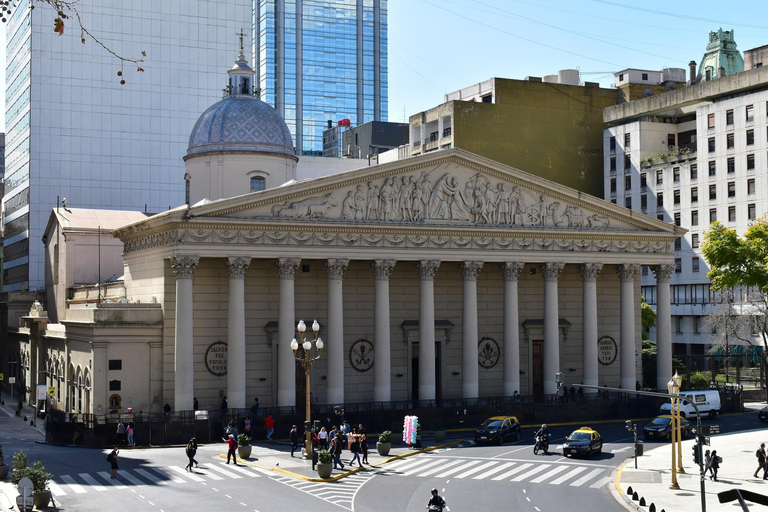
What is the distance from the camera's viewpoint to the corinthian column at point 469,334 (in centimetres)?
6309

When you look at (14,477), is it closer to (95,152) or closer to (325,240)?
(325,240)

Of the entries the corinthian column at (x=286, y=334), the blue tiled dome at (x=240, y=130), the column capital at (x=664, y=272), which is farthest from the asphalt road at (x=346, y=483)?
the blue tiled dome at (x=240, y=130)

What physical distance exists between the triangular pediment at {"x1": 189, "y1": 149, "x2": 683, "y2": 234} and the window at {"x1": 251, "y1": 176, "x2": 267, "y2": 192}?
12.2m

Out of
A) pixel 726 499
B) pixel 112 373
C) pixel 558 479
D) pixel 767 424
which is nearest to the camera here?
pixel 726 499

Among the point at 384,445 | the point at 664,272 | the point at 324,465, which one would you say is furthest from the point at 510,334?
the point at 324,465

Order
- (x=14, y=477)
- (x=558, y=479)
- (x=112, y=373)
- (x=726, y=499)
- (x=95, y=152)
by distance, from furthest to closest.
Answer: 1. (x=95, y=152)
2. (x=112, y=373)
3. (x=558, y=479)
4. (x=14, y=477)
5. (x=726, y=499)

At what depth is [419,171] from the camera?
61.5 meters

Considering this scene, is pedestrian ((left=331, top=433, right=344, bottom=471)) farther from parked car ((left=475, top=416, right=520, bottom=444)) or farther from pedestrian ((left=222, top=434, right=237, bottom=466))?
parked car ((left=475, top=416, right=520, bottom=444))

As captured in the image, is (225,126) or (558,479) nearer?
(558,479)

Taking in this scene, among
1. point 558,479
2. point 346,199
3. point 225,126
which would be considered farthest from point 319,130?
point 558,479

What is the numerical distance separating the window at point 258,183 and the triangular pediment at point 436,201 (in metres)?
12.2

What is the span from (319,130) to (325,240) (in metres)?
124

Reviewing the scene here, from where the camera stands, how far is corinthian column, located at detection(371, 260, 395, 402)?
60.7 meters

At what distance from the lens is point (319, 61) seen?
17850 centimetres
